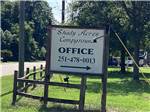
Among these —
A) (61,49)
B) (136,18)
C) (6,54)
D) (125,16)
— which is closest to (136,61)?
(136,18)

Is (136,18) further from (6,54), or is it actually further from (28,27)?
(28,27)

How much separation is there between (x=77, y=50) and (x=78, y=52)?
0.21 feet

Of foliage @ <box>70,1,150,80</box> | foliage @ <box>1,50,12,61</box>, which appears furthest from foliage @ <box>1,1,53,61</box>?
foliage @ <box>70,1,150,80</box>

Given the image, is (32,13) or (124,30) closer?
(124,30)

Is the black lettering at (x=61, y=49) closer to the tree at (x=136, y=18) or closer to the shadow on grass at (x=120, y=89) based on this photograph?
the shadow on grass at (x=120, y=89)

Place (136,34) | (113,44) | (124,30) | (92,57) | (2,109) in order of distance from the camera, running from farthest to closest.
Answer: (113,44)
(124,30)
(136,34)
(92,57)
(2,109)

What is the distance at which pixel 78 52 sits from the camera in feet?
41.5

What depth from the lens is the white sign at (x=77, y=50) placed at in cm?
1240

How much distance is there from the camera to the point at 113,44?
3653cm

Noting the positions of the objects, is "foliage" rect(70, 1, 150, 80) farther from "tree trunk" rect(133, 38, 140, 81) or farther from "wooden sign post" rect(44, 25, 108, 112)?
"wooden sign post" rect(44, 25, 108, 112)

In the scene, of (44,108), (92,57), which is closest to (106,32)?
(92,57)

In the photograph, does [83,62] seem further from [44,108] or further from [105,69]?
[44,108]

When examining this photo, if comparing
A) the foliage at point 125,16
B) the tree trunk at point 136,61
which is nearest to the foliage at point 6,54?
the foliage at point 125,16

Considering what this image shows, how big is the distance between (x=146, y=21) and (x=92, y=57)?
17075 millimetres
